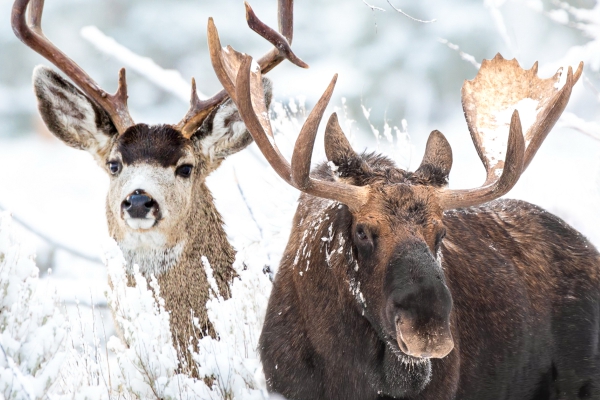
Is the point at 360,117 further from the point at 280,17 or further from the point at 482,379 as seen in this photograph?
the point at 482,379

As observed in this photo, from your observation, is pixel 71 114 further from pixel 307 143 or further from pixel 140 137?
pixel 307 143

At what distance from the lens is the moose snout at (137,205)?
16.9 feet

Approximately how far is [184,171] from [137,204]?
0.57 m

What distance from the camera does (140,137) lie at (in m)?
5.47

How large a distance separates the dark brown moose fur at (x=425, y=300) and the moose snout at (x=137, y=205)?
1.00 metres

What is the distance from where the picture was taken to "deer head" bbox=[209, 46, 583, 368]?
3621mm

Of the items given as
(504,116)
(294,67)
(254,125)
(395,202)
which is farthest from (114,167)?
(294,67)

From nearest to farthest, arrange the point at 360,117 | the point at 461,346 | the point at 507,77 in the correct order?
the point at 461,346
the point at 507,77
the point at 360,117

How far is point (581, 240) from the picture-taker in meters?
5.13

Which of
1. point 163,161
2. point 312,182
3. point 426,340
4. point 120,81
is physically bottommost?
point 426,340

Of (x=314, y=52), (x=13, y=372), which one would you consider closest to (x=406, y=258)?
(x=13, y=372)

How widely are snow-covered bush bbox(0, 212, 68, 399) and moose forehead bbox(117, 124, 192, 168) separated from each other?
0.90m

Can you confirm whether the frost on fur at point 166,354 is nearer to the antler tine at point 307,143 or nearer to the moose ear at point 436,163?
the antler tine at point 307,143

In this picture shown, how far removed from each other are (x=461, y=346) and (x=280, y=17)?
247 centimetres
